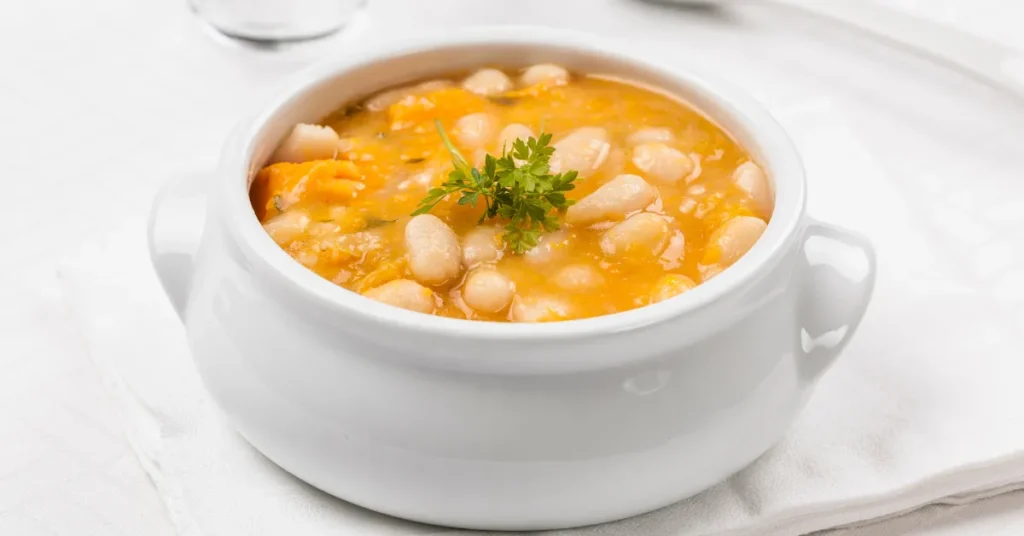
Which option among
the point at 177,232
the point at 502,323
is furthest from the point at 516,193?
the point at 177,232

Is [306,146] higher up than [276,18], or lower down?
higher up

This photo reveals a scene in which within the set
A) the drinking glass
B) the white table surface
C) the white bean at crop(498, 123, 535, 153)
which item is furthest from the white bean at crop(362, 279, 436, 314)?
the drinking glass

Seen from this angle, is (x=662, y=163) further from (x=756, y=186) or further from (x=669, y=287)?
(x=669, y=287)

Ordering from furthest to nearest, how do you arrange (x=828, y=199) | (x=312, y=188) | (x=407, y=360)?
1. (x=828, y=199)
2. (x=312, y=188)
3. (x=407, y=360)

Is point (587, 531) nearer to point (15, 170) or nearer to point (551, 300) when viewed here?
point (551, 300)

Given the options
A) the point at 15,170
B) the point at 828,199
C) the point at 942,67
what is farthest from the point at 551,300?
the point at 942,67
